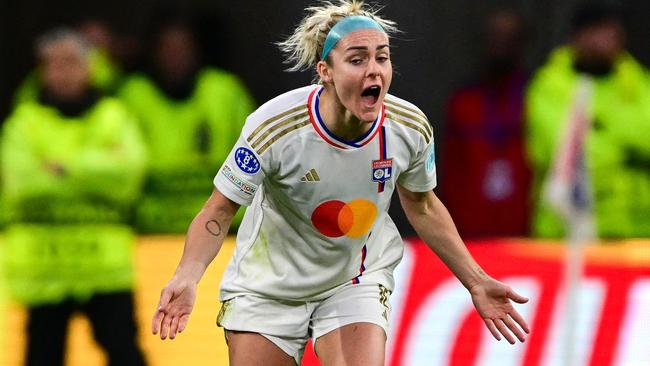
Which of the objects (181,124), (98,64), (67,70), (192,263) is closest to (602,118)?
(181,124)

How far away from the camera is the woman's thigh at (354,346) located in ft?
16.9

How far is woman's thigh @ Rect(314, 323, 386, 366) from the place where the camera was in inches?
203

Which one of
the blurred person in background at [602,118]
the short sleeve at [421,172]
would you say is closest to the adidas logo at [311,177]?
the short sleeve at [421,172]

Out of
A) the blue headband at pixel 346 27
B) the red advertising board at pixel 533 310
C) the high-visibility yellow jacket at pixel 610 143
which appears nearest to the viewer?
the blue headband at pixel 346 27

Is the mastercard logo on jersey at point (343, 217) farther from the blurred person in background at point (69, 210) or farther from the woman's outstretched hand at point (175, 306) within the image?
the blurred person in background at point (69, 210)

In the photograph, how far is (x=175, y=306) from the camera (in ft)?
15.9

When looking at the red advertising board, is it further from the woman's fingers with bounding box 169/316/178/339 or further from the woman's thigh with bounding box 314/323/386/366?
the woman's fingers with bounding box 169/316/178/339

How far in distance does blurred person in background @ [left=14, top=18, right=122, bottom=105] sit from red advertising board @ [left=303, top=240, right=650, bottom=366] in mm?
2120

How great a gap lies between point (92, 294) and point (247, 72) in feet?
6.10

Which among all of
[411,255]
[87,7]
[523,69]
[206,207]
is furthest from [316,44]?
[87,7]

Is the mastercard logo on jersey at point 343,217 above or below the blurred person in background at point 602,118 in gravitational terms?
below

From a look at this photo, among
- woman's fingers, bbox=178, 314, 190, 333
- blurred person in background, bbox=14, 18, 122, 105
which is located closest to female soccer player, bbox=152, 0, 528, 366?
woman's fingers, bbox=178, 314, 190, 333

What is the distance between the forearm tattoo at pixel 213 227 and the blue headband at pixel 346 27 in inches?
27.3

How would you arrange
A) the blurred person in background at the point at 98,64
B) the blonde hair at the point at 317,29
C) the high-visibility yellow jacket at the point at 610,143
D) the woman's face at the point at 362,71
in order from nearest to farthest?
the woman's face at the point at 362,71 < the blonde hair at the point at 317,29 < the high-visibility yellow jacket at the point at 610,143 < the blurred person in background at the point at 98,64
